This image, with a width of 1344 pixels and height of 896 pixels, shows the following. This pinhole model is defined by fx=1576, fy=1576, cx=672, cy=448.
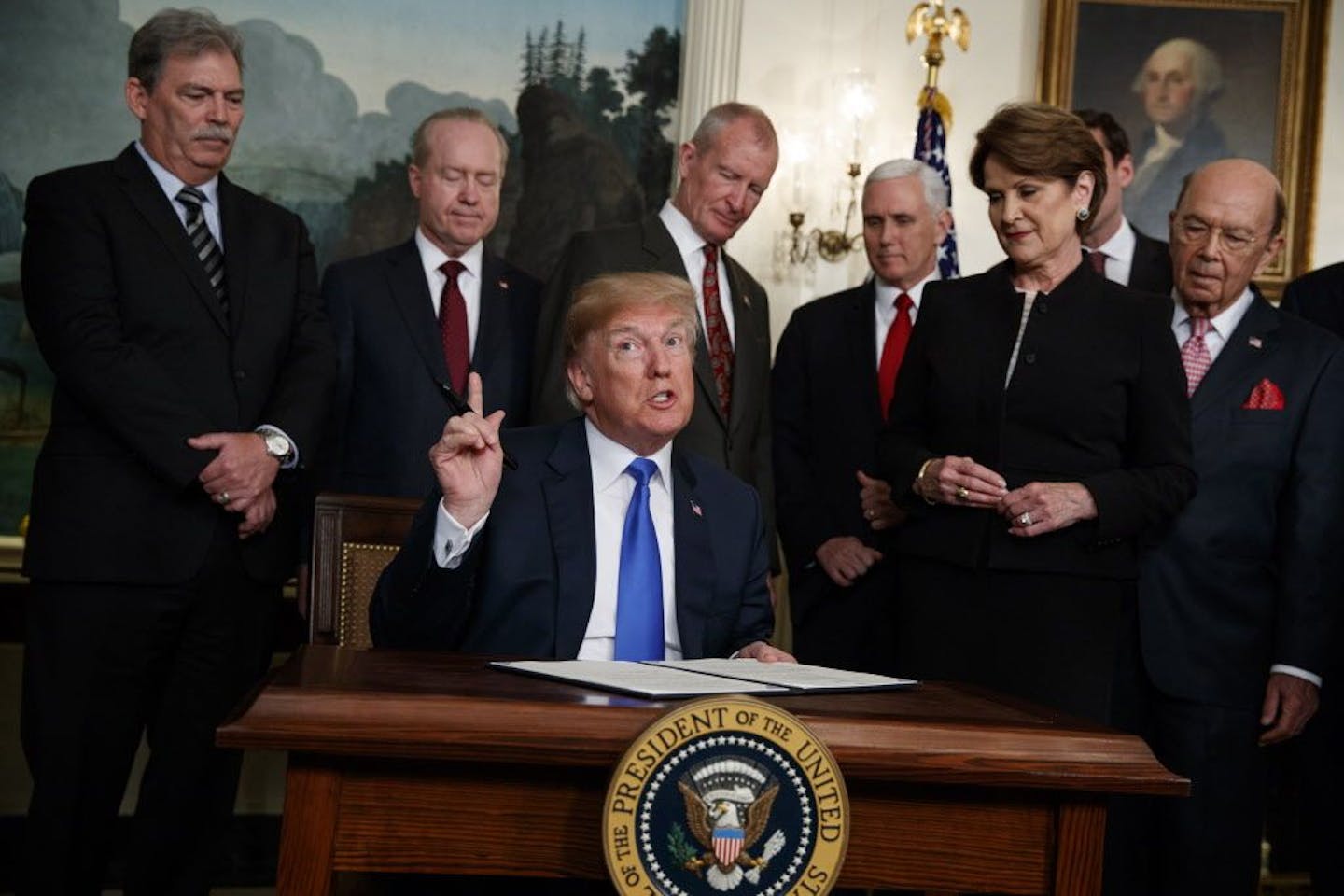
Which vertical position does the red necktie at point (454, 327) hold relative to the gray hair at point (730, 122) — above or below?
below

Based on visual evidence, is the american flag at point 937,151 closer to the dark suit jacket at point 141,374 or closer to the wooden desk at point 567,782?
the dark suit jacket at point 141,374

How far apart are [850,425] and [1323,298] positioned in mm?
1440

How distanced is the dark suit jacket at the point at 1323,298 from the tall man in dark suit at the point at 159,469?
2.85 m

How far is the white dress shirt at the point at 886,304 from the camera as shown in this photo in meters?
4.86

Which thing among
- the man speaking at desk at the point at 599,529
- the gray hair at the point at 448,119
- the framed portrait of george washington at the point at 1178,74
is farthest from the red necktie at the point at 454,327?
the framed portrait of george washington at the point at 1178,74

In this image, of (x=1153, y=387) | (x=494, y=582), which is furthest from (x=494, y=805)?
(x=1153, y=387)

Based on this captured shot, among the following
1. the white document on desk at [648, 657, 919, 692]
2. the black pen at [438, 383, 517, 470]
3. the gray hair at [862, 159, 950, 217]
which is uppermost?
the gray hair at [862, 159, 950, 217]

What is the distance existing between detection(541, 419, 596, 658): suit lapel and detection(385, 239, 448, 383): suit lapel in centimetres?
155

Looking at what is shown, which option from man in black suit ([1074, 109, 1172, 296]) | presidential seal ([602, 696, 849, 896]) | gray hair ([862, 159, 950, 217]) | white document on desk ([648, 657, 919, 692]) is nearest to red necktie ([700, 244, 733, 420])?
gray hair ([862, 159, 950, 217])

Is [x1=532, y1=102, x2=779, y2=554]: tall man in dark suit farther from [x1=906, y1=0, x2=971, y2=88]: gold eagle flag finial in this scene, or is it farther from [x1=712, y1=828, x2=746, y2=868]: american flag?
[x1=712, y1=828, x2=746, y2=868]: american flag

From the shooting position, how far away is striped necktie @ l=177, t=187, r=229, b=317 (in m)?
4.03

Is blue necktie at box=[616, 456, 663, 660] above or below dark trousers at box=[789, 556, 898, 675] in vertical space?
above

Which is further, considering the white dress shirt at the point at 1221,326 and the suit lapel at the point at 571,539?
the white dress shirt at the point at 1221,326

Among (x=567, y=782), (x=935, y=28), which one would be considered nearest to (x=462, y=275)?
(x=935, y=28)
